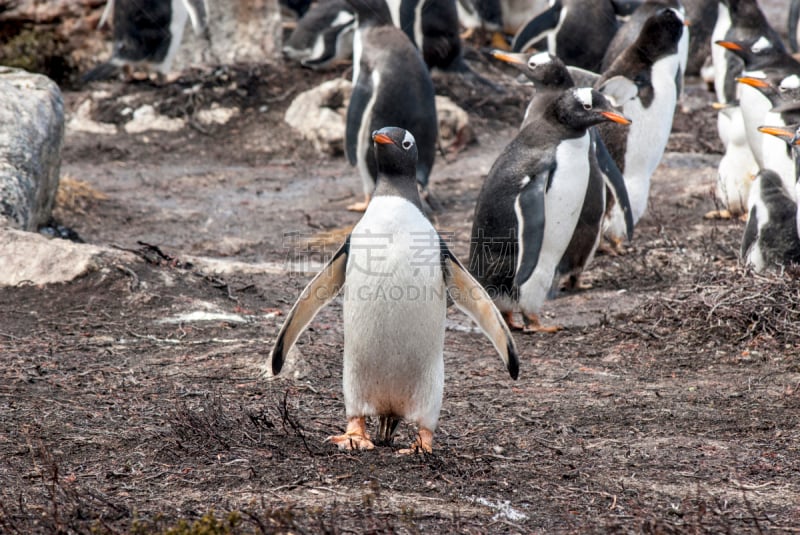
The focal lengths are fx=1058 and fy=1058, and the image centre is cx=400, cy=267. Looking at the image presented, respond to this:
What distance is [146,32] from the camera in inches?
505

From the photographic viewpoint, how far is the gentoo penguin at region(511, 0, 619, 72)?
11854 millimetres

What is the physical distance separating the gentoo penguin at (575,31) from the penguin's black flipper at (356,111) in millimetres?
2912

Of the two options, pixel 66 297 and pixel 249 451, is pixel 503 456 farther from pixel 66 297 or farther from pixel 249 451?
pixel 66 297

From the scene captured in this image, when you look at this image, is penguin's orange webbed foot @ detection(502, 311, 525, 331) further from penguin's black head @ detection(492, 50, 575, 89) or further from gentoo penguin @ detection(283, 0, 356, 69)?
gentoo penguin @ detection(283, 0, 356, 69)

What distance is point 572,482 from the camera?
3.64 meters

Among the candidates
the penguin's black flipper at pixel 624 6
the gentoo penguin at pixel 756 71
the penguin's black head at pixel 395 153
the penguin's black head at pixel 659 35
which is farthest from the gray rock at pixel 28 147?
the penguin's black flipper at pixel 624 6

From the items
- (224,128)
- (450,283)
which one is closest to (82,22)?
(224,128)

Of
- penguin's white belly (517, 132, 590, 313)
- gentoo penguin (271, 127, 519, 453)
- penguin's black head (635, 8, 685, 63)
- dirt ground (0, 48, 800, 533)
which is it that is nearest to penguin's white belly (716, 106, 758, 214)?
dirt ground (0, 48, 800, 533)

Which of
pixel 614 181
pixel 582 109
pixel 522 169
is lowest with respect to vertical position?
pixel 614 181

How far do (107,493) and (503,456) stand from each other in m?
1.44

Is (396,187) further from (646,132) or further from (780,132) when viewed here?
(646,132)

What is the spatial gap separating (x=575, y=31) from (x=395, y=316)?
8628mm

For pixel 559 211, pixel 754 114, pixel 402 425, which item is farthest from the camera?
pixel 754 114

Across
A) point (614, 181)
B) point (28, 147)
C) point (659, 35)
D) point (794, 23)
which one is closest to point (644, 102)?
point (659, 35)
